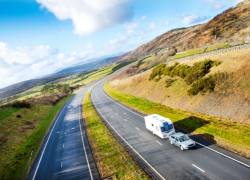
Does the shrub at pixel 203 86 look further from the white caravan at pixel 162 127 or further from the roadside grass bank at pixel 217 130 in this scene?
the white caravan at pixel 162 127

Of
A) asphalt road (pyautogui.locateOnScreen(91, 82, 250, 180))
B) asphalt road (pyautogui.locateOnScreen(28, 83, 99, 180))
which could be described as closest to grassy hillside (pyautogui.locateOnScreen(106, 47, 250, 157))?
asphalt road (pyautogui.locateOnScreen(91, 82, 250, 180))

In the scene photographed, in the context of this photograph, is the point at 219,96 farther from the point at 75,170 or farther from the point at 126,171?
the point at 75,170

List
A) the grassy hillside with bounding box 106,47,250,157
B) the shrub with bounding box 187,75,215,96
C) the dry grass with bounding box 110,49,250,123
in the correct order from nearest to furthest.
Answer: the grassy hillside with bounding box 106,47,250,157 → the dry grass with bounding box 110,49,250,123 → the shrub with bounding box 187,75,215,96

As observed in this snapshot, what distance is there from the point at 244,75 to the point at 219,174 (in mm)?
16866

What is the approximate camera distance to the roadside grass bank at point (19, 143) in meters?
19.5

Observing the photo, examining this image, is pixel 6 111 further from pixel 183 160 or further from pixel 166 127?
pixel 183 160

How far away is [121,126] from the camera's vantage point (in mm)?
27109

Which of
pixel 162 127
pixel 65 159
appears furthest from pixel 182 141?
pixel 65 159

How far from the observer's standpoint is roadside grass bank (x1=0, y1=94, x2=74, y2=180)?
1950 centimetres

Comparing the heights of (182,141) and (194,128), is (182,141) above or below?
above

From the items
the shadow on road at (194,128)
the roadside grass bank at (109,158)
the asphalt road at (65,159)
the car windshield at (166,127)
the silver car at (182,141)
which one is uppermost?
the car windshield at (166,127)

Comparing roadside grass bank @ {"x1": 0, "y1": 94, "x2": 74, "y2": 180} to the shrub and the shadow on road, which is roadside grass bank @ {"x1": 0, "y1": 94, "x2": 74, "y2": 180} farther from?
the shrub

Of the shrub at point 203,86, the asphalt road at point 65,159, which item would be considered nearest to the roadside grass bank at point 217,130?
the shrub at point 203,86

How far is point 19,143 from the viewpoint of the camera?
27719mm
